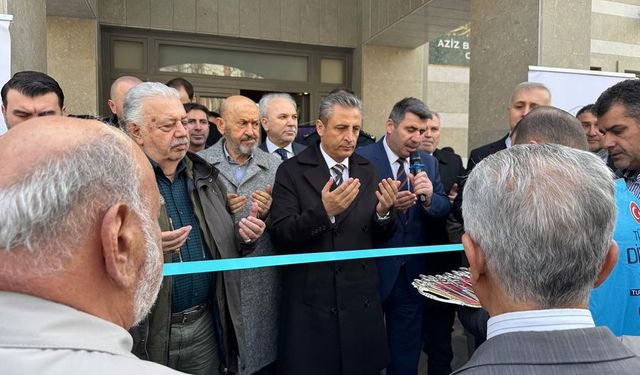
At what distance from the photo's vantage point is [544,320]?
1029 mm

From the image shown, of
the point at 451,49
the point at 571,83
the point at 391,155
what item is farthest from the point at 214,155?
the point at 451,49

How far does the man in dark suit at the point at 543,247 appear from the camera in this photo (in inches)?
38.6

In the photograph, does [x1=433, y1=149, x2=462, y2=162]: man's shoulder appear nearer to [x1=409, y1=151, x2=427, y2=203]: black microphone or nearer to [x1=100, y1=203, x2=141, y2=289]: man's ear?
[x1=409, y1=151, x2=427, y2=203]: black microphone

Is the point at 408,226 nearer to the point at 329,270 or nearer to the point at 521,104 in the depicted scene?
the point at 329,270

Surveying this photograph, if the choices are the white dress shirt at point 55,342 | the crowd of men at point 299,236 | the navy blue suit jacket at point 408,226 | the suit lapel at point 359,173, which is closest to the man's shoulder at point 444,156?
the crowd of men at point 299,236

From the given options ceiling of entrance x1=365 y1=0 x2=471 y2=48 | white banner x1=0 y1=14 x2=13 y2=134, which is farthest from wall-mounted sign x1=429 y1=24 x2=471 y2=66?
white banner x1=0 y1=14 x2=13 y2=134

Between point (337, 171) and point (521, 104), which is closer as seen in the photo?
point (337, 171)

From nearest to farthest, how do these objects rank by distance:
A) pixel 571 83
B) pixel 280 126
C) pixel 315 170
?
pixel 315 170 → pixel 280 126 → pixel 571 83

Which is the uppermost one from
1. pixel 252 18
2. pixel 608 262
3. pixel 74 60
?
pixel 252 18

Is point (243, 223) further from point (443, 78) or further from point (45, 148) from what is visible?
point (443, 78)

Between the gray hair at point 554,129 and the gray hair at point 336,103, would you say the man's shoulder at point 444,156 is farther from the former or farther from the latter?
the gray hair at point 554,129

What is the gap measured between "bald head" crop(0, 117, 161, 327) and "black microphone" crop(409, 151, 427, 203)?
8.31 ft

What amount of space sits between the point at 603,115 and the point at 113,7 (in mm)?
7191

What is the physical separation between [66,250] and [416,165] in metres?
2.76
